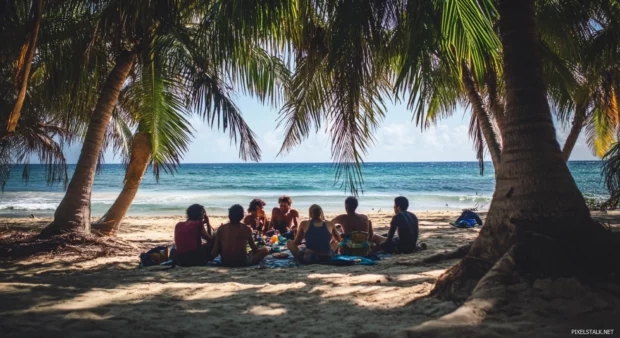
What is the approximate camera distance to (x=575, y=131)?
10.8m

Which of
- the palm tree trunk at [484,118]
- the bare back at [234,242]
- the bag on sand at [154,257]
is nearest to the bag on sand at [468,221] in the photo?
the palm tree trunk at [484,118]

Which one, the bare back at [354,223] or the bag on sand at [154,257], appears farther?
the bare back at [354,223]

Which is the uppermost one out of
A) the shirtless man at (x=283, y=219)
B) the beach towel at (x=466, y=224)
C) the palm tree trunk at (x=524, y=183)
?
the palm tree trunk at (x=524, y=183)

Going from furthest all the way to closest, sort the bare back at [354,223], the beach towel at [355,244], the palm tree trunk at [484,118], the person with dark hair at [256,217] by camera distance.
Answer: the person with dark hair at [256,217]
the palm tree trunk at [484,118]
the bare back at [354,223]
the beach towel at [355,244]

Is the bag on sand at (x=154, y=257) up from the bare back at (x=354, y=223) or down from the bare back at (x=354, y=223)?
down

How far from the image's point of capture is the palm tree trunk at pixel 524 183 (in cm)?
307

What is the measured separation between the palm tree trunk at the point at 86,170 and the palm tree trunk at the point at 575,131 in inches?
→ 428

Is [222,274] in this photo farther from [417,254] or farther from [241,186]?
[241,186]

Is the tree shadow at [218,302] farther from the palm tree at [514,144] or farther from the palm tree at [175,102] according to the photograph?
the palm tree at [175,102]

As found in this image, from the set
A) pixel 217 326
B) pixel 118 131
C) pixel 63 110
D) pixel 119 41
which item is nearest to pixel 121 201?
pixel 63 110

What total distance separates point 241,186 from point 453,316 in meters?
35.1

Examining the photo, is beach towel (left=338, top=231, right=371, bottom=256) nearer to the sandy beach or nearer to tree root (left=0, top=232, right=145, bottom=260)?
the sandy beach

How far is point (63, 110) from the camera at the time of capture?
7.65 metres

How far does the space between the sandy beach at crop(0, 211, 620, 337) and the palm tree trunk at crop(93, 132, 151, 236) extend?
2.55 metres
